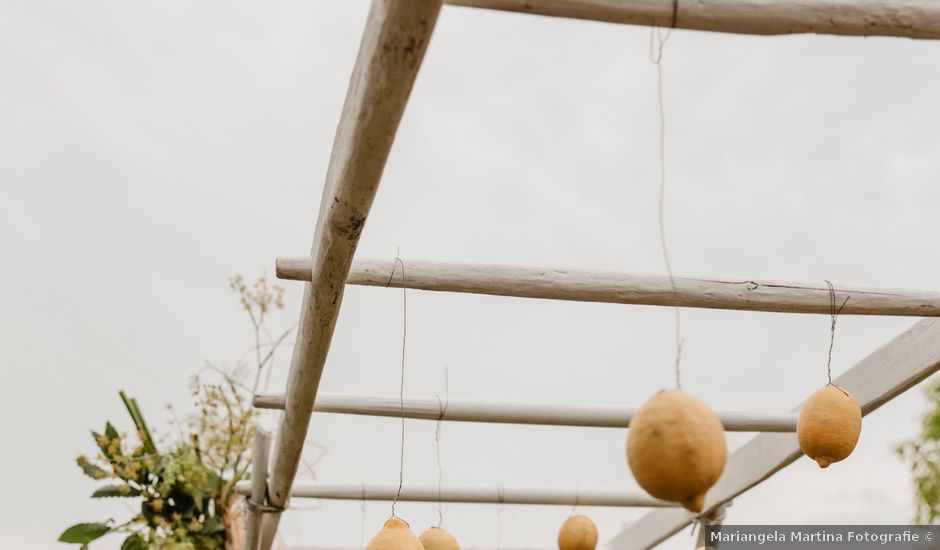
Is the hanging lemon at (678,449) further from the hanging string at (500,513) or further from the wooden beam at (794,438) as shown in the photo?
the hanging string at (500,513)

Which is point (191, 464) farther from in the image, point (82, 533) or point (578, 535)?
point (578, 535)

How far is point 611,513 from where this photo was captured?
775cm

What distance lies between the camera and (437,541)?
3402 millimetres

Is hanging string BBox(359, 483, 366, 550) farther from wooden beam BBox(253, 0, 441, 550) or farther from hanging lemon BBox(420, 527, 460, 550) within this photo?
hanging lemon BBox(420, 527, 460, 550)

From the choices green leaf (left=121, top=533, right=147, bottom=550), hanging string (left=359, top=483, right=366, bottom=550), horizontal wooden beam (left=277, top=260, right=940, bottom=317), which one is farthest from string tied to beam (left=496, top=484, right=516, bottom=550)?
horizontal wooden beam (left=277, top=260, right=940, bottom=317)

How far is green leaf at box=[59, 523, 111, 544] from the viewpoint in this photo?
577cm

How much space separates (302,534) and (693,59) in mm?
4383

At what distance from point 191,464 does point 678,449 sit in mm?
4635

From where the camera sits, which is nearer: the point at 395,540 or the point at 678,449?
the point at 678,449

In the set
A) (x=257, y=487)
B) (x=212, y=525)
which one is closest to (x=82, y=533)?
(x=212, y=525)

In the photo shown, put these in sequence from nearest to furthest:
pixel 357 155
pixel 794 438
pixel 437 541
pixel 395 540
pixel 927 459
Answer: pixel 357 155 → pixel 395 540 → pixel 437 541 → pixel 794 438 → pixel 927 459

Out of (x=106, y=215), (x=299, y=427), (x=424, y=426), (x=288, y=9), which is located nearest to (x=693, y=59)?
(x=288, y=9)

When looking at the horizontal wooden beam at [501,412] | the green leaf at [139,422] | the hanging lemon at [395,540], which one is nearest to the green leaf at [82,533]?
the green leaf at [139,422]

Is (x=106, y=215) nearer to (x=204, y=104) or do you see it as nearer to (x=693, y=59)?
(x=204, y=104)
